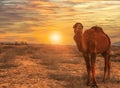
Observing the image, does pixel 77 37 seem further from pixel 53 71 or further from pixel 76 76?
pixel 53 71

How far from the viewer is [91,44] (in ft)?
49.5

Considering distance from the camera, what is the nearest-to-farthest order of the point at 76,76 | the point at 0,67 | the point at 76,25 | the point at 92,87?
the point at 76,25
the point at 92,87
the point at 76,76
the point at 0,67

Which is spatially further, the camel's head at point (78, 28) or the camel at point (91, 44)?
the camel at point (91, 44)

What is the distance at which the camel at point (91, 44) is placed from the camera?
46.8 feet

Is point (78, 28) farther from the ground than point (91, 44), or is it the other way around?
point (78, 28)

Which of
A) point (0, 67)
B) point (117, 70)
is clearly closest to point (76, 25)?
point (117, 70)

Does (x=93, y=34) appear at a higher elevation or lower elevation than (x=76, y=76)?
higher

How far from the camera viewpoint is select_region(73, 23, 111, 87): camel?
1427cm

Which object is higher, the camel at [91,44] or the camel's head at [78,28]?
the camel's head at [78,28]

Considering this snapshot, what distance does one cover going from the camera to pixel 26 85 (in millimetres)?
15938

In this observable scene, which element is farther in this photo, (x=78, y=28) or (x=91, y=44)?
(x=91, y=44)

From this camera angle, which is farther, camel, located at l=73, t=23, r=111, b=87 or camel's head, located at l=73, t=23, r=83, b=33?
camel, located at l=73, t=23, r=111, b=87

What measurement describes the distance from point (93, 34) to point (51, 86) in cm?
288

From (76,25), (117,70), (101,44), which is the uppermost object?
(76,25)
